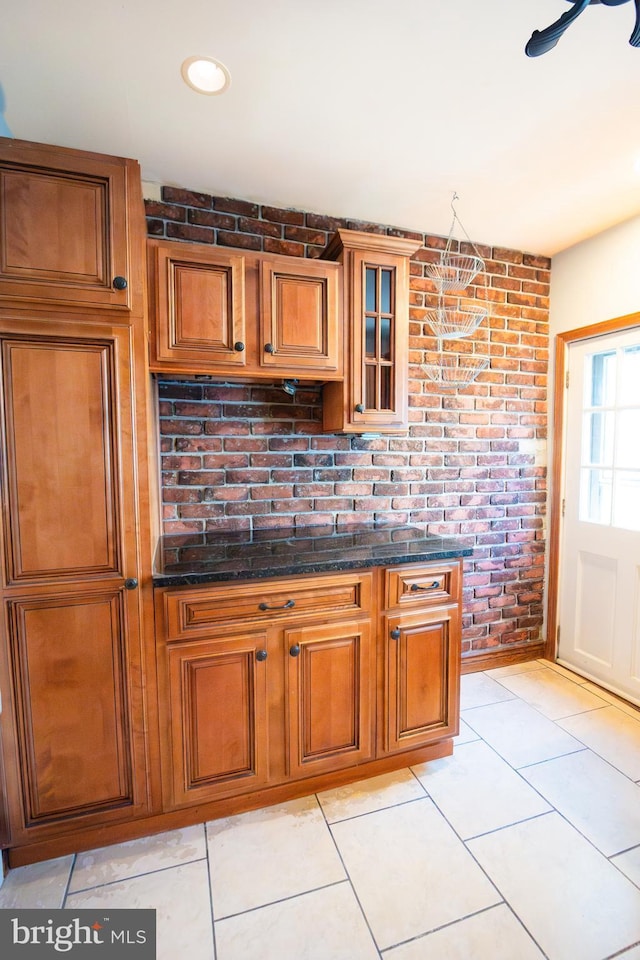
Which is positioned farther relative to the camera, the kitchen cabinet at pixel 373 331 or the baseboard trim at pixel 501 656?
the baseboard trim at pixel 501 656

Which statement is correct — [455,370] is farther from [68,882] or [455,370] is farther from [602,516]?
[68,882]

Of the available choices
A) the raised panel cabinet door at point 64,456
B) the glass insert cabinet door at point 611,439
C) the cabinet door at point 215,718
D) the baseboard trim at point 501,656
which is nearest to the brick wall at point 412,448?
the baseboard trim at point 501,656

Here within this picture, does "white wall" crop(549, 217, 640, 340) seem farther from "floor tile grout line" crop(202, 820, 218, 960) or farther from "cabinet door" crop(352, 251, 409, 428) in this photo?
"floor tile grout line" crop(202, 820, 218, 960)

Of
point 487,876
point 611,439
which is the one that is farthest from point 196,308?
point 611,439

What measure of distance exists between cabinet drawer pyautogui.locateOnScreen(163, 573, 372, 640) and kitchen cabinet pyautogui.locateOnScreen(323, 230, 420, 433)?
712 millimetres

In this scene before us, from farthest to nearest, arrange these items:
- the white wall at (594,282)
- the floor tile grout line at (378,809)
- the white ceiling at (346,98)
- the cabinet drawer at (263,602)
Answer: the white wall at (594,282), the floor tile grout line at (378,809), the cabinet drawer at (263,602), the white ceiling at (346,98)

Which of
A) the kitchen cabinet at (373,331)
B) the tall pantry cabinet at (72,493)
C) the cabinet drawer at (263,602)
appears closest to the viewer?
the tall pantry cabinet at (72,493)

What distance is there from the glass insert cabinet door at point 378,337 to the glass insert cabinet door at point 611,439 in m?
1.39

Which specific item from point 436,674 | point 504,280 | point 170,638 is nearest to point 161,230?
point 170,638

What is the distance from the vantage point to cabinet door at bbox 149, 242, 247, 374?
1605 millimetres

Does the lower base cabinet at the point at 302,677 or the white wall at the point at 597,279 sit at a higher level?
the white wall at the point at 597,279

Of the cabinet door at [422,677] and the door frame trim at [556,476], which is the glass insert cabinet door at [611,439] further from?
the cabinet door at [422,677]

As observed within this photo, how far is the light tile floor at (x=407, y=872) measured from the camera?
1.20 metres

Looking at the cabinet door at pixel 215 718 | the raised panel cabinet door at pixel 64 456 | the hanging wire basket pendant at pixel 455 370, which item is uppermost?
the hanging wire basket pendant at pixel 455 370
